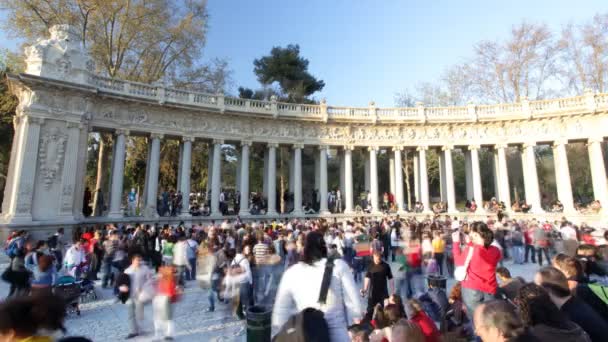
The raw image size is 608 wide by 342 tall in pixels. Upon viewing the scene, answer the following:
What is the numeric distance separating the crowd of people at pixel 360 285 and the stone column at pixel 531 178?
13927 millimetres

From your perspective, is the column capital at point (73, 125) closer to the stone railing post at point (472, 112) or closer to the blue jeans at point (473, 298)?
the blue jeans at point (473, 298)

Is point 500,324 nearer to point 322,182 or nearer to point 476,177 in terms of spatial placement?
point 322,182

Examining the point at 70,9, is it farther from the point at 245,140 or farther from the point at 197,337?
the point at 197,337

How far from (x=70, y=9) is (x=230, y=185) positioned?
28.4 metres

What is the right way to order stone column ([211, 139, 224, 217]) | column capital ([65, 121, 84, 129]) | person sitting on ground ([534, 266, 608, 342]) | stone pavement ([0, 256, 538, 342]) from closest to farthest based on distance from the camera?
person sitting on ground ([534, 266, 608, 342])
stone pavement ([0, 256, 538, 342])
column capital ([65, 121, 84, 129])
stone column ([211, 139, 224, 217])

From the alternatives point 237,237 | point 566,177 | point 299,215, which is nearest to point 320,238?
point 237,237

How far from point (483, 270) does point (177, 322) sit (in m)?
6.73

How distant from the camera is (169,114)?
2302cm

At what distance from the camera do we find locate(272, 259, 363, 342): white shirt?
330 centimetres

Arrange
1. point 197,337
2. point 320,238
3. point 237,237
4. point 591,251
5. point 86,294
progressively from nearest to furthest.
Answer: point 320,238
point 591,251
point 197,337
point 86,294
point 237,237

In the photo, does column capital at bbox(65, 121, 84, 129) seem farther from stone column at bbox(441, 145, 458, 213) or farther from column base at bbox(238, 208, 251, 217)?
stone column at bbox(441, 145, 458, 213)

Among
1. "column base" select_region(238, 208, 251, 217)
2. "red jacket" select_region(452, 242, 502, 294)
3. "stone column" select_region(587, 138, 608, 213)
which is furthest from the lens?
"stone column" select_region(587, 138, 608, 213)

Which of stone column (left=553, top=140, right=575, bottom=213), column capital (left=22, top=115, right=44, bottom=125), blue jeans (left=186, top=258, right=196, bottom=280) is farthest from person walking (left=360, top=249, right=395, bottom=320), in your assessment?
stone column (left=553, top=140, right=575, bottom=213)

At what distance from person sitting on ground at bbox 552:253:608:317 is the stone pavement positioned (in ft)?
18.8
